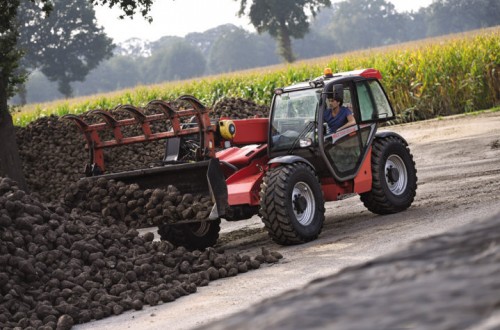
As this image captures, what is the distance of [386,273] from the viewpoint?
1068 millimetres

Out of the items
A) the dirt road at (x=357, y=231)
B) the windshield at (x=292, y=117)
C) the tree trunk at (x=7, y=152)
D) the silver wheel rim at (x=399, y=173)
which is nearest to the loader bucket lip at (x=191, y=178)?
the dirt road at (x=357, y=231)

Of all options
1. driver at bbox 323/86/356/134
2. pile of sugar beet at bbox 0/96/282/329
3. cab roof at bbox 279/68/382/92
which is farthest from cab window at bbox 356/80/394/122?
pile of sugar beet at bbox 0/96/282/329

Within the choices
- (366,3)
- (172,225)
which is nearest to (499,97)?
(172,225)

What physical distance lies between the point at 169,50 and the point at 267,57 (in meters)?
14.9

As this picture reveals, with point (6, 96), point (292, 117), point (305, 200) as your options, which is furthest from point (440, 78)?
point (305, 200)

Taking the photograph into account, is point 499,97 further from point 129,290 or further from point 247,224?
point 129,290

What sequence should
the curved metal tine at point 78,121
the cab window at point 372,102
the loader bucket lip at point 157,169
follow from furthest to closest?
1. the cab window at point 372,102
2. the curved metal tine at point 78,121
3. the loader bucket lip at point 157,169

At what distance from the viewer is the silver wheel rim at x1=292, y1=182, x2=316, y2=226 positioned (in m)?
11.2

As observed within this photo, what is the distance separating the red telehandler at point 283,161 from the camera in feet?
36.3

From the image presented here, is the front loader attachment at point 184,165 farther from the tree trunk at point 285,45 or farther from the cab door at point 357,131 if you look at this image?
the tree trunk at point 285,45

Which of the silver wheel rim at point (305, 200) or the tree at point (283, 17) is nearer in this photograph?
the silver wheel rim at point (305, 200)

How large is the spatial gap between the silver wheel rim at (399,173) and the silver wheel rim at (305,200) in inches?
72.1

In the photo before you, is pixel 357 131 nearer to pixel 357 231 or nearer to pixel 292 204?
pixel 357 231

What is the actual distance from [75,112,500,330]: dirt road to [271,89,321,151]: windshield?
1.23 meters
